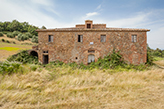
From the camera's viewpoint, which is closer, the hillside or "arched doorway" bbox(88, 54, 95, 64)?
the hillside

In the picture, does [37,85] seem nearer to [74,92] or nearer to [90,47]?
[74,92]

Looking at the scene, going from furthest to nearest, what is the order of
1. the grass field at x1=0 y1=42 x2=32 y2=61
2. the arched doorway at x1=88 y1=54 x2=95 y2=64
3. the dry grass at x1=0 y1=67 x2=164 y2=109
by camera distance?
the grass field at x1=0 y1=42 x2=32 y2=61 → the arched doorway at x1=88 y1=54 x2=95 y2=64 → the dry grass at x1=0 y1=67 x2=164 y2=109

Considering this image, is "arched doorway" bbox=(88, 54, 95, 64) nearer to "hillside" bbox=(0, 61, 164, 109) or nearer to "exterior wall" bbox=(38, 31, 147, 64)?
"exterior wall" bbox=(38, 31, 147, 64)

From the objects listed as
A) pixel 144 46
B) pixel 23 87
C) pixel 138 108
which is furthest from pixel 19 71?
pixel 144 46

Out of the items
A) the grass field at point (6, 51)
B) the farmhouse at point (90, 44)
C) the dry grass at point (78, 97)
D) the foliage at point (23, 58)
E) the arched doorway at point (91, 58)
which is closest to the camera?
the dry grass at point (78, 97)

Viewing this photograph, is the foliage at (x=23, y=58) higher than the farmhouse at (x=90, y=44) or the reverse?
the reverse

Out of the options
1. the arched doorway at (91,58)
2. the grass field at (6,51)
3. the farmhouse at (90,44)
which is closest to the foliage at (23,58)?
the grass field at (6,51)

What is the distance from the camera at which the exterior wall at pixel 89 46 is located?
1155cm

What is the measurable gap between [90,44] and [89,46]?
0.33 m

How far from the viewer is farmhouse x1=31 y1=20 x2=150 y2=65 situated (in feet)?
37.9

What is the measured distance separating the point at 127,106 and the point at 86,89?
2.57 meters

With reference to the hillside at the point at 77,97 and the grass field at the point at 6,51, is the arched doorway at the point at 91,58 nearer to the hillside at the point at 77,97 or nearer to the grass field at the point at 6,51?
the hillside at the point at 77,97

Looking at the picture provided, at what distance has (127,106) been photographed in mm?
4113

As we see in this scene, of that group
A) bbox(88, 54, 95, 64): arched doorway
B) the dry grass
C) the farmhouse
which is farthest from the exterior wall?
the dry grass
